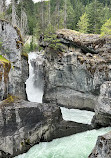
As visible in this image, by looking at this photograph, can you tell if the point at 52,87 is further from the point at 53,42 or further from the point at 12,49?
the point at 12,49

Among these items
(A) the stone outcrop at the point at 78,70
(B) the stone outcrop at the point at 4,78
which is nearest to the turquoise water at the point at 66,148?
(B) the stone outcrop at the point at 4,78

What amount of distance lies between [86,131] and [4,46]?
10537 millimetres

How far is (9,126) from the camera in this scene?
9375 mm

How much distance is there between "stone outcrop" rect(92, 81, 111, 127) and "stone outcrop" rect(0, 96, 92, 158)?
128 inches

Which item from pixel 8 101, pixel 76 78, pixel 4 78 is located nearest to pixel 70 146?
pixel 8 101

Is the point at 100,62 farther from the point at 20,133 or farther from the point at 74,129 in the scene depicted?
the point at 20,133

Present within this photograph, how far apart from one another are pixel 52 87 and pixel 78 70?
4228 millimetres

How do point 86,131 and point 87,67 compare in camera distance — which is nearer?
point 86,131

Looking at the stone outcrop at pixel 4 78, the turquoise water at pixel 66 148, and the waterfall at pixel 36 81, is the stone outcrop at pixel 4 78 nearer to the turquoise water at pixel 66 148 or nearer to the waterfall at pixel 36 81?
the turquoise water at pixel 66 148

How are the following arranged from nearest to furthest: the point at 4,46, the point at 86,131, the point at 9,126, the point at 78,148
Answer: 1. the point at 9,126
2. the point at 78,148
3. the point at 4,46
4. the point at 86,131

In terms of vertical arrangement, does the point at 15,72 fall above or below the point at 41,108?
above

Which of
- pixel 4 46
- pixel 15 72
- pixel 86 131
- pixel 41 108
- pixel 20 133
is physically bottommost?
pixel 86 131

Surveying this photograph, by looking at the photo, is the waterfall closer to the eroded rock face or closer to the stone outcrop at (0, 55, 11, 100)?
the eroded rock face

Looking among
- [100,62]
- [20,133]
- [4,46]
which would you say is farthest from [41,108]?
[100,62]
